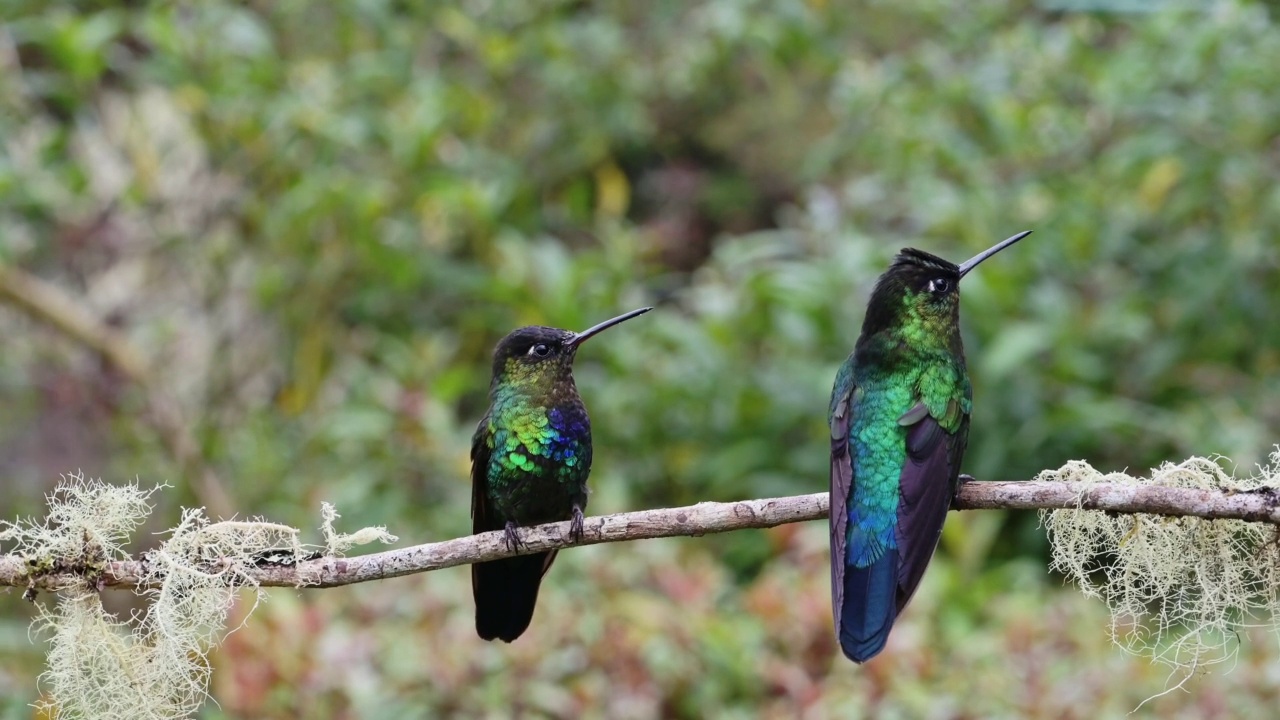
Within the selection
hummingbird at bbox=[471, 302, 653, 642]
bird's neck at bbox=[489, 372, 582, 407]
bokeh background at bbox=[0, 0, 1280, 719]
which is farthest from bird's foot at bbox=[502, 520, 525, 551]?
bokeh background at bbox=[0, 0, 1280, 719]

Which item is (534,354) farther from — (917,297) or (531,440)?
(917,297)

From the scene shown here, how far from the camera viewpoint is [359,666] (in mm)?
4746

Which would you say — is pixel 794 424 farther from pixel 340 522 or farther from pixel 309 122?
pixel 309 122

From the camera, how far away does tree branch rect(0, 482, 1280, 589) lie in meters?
1.83

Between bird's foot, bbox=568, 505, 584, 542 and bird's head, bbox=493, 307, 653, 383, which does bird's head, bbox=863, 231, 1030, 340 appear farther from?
bird's foot, bbox=568, 505, 584, 542

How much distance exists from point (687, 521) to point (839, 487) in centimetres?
36

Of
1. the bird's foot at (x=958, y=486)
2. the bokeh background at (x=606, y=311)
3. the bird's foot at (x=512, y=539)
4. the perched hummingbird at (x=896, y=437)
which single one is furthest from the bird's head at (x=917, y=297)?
the bokeh background at (x=606, y=311)

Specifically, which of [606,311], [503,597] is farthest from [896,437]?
[606,311]

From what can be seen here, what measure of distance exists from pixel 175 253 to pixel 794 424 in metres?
3.58

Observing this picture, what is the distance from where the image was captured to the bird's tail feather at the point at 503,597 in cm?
211

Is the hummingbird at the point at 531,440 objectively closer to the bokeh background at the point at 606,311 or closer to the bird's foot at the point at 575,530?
the bird's foot at the point at 575,530

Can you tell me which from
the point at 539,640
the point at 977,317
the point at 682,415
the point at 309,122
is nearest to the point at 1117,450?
the point at 977,317

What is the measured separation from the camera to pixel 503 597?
2.15 m

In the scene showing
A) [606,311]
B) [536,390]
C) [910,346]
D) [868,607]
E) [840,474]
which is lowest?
[868,607]
